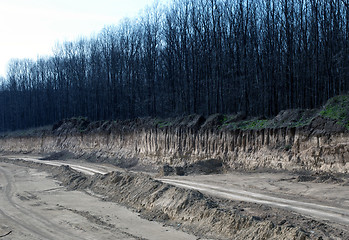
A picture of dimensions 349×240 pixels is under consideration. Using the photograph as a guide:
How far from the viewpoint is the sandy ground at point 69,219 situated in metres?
14.8

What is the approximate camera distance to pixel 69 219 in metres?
17.6

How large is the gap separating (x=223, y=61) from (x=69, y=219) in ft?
98.5

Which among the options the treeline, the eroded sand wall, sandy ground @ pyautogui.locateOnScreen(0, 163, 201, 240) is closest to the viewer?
sandy ground @ pyautogui.locateOnScreen(0, 163, 201, 240)

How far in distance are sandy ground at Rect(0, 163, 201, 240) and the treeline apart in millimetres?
21195

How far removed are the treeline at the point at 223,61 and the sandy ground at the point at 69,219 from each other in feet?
69.5

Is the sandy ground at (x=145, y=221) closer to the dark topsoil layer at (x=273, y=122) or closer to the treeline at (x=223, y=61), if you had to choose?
the dark topsoil layer at (x=273, y=122)

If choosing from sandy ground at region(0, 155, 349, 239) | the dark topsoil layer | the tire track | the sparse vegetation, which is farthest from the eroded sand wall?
the tire track

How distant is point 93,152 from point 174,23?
21078mm

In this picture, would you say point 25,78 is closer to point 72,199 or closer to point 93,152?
point 93,152

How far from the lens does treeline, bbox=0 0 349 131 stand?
34.2m

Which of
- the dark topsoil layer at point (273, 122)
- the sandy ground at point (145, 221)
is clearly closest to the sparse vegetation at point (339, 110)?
the dark topsoil layer at point (273, 122)

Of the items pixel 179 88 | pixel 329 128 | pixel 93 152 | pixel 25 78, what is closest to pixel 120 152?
pixel 93 152

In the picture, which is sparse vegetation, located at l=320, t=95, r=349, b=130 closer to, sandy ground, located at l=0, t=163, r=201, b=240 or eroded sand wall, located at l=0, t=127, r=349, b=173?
eroded sand wall, located at l=0, t=127, r=349, b=173

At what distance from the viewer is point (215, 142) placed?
32.2m
